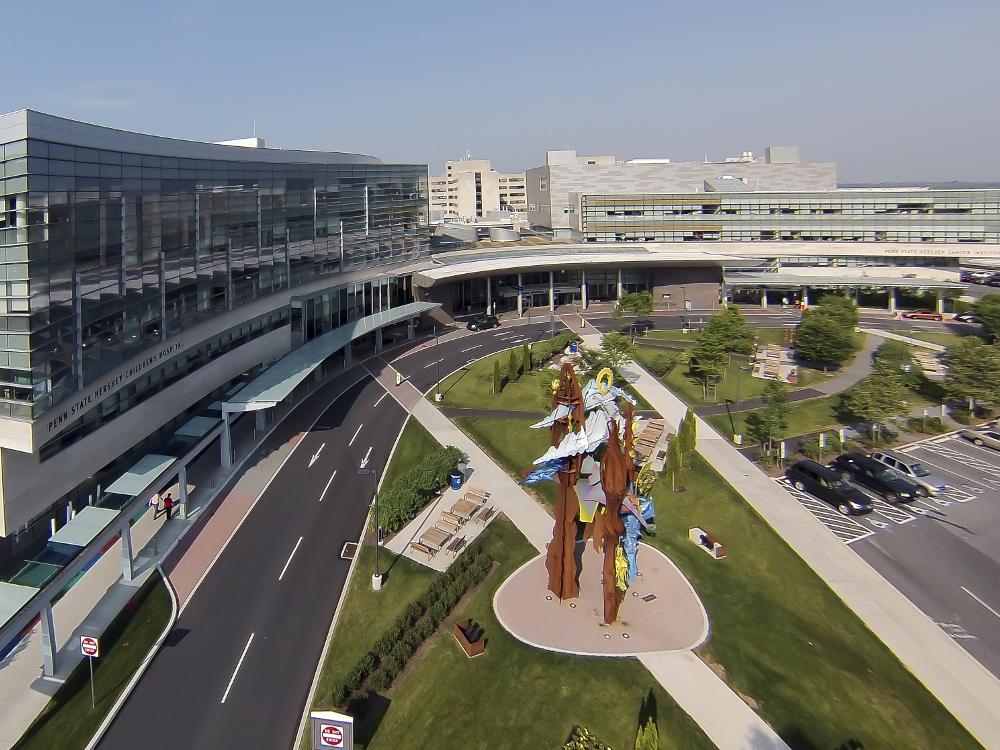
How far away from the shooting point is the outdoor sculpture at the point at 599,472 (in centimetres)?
2534

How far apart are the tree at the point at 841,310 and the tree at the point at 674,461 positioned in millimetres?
31116

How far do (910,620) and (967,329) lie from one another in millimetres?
56906

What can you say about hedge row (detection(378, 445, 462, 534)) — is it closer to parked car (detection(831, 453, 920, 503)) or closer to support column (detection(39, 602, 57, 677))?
support column (detection(39, 602, 57, 677))

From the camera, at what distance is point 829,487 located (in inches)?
1475

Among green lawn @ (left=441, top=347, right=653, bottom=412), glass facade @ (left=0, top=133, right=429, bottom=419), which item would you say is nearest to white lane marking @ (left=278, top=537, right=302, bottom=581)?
glass facade @ (left=0, top=133, right=429, bottom=419)

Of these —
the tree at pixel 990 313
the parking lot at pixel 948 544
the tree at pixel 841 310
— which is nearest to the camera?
the parking lot at pixel 948 544

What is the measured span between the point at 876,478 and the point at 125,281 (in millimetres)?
42895

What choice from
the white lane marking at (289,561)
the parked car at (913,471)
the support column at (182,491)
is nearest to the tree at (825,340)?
the parked car at (913,471)

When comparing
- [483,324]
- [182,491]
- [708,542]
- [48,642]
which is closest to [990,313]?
[708,542]

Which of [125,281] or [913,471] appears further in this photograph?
[913,471]

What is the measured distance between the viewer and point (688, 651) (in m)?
25.9

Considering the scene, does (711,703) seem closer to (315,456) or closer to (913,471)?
(913,471)

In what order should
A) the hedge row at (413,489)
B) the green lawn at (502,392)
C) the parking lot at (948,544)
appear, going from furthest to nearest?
the green lawn at (502,392)
the hedge row at (413,489)
the parking lot at (948,544)

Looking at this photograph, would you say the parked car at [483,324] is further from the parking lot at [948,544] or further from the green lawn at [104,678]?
the green lawn at [104,678]
